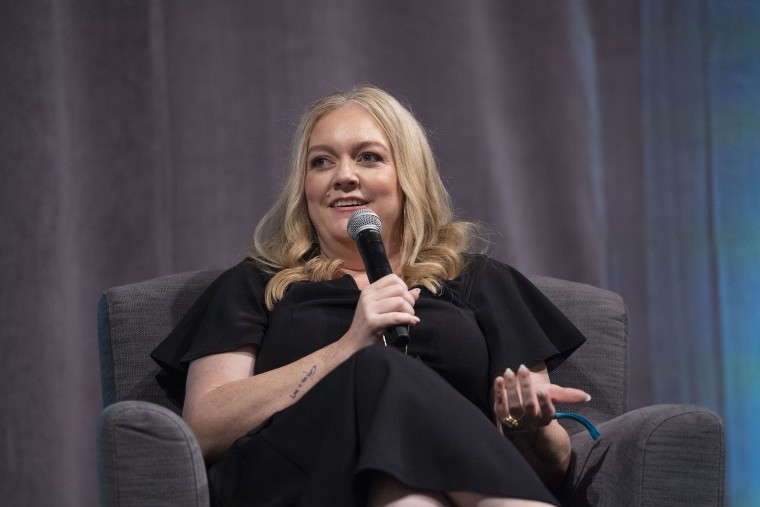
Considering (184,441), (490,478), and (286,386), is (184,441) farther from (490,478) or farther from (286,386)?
(490,478)

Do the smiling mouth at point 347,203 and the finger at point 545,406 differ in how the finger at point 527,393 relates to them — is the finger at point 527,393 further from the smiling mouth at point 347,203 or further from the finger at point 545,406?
the smiling mouth at point 347,203

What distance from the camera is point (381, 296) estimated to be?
1580mm

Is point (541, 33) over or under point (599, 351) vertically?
over

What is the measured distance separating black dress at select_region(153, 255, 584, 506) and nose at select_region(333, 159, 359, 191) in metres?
0.20

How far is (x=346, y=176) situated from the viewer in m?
1.99

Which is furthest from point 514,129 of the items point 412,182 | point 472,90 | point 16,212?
point 16,212

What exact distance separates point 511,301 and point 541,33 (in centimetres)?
106

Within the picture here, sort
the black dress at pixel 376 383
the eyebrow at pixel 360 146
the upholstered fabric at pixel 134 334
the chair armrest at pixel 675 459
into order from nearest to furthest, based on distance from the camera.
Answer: the black dress at pixel 376 383, the chair armrest at pixel 675 459, the upholstered fabric at pixel 134 334, the eyebrow at pixel 360 146

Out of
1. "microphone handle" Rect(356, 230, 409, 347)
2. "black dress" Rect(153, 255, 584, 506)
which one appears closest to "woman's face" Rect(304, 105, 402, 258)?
"black dress" Rect(153, 255, 584, 506)

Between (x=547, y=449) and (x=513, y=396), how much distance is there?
222mm

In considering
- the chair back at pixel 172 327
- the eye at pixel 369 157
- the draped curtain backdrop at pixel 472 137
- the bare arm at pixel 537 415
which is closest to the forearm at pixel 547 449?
the bare arm at pixel 537 415

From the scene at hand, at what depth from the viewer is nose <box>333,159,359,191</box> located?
199 cm

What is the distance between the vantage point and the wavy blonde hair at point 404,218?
6.64 feet

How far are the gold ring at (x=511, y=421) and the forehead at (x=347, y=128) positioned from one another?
0.72 m
